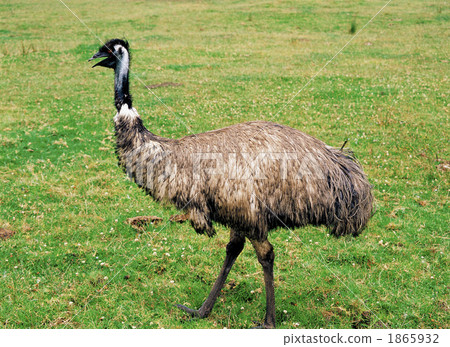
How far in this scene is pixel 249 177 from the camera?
186 inches

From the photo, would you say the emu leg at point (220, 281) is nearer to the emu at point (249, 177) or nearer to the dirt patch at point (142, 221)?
the emu at point (249, 177)

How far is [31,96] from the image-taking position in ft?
49.0

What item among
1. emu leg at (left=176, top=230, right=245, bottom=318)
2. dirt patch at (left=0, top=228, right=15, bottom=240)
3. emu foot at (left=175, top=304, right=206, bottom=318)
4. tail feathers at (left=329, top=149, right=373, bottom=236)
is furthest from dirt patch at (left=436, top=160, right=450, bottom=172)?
dirt patch at (left=0, top=228, right=15, bottom=240)

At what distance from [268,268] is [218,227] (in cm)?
256

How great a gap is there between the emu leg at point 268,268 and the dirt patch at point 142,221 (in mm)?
2871

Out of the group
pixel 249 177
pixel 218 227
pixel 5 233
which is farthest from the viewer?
pixel 218 227

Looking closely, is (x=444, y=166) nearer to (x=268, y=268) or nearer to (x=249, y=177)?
(x=268, y=268)

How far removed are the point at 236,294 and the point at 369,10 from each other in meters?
26.9

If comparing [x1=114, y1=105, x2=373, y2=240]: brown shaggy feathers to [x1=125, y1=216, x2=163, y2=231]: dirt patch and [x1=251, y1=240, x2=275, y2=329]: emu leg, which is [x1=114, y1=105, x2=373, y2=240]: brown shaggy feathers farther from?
[x1=125, y1=216, x2=163, y2=231]: dirt patch

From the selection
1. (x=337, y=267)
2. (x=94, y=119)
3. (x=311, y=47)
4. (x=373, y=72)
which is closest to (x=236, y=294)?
(x=337, y=267)

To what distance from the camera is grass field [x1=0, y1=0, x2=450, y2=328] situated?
5.83 metres

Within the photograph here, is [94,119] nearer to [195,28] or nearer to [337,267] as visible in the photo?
[337,267]

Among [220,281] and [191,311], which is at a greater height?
[220,281]

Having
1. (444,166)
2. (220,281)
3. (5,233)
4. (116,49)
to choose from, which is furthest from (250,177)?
(444,166)
